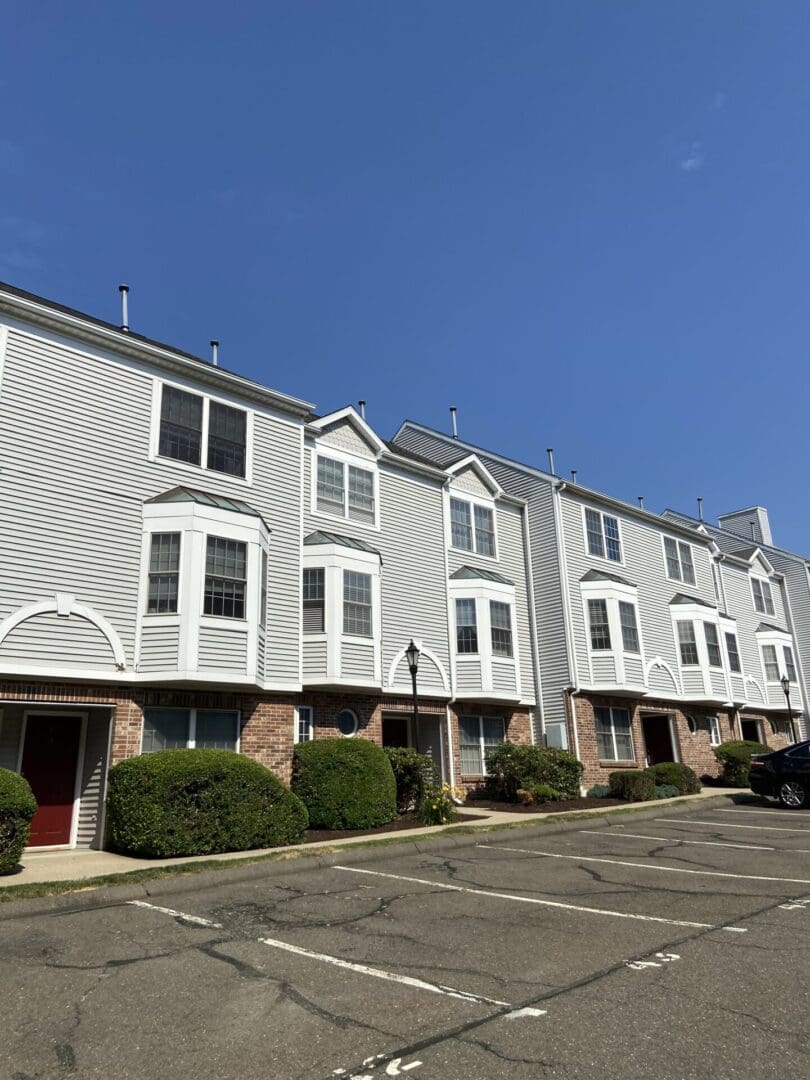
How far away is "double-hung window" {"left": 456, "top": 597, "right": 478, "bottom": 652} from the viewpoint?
70.5ft

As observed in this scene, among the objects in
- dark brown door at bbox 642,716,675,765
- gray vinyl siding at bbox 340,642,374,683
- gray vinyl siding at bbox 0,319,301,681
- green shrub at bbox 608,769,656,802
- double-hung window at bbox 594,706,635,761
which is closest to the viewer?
gray vinyl siding at bbox 0,319,301,681

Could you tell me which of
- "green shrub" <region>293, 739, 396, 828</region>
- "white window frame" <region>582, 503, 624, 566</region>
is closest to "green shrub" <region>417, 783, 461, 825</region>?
"green shrub" <region>293, 739, 396, 828</region>

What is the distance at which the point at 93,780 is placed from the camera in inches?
572

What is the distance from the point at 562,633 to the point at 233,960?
18517mm

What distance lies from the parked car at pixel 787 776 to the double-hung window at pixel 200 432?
14.1m

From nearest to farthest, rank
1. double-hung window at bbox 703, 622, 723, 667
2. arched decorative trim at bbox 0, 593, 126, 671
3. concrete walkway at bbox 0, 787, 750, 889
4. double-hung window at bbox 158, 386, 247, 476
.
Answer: concrete walkway at bbox 0, 787, 750, 889 < arched decorative trim at bbox 0, 593, 126, 671 < double-hung window at bbox 158, 386, 247, 476 < double-hung window at bbox 703, 622, 723, 667

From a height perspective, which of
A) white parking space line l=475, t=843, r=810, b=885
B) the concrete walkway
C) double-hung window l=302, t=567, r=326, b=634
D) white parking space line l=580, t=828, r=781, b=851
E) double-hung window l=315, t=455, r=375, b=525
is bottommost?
white parking space line l=475, t=843, r=810, b=885

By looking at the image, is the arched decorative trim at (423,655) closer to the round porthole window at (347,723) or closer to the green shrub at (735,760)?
the round porthole window at (347,723)

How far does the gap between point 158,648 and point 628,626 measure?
52.6 ft

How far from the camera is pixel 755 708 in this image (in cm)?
3098

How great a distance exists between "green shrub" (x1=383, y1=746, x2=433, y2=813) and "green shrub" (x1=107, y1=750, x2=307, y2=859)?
385 cm

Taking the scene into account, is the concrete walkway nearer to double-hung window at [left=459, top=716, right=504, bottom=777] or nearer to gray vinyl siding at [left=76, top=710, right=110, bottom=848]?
gray vinyl siding at [left=76, top=710, right=110, bottom=848]

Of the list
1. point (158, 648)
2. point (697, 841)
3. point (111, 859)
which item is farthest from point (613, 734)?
point (111, 859)

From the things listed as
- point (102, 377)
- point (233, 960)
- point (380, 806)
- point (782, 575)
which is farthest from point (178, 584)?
point (782, 575)
